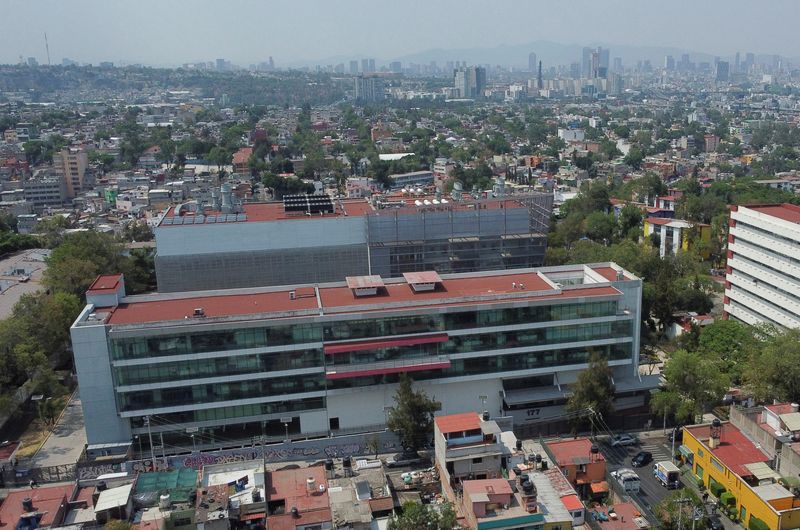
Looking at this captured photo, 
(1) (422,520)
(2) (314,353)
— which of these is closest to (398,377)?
(2) (314,353)

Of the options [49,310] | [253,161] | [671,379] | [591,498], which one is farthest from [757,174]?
[49,310]

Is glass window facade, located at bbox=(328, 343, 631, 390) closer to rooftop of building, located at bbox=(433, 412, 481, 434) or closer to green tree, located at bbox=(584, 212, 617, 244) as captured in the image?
rooftop of building, located at bbox=(433, 412, 481, 434)

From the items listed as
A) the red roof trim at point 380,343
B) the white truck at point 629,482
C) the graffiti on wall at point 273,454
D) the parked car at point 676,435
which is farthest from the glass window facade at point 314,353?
the white truck at point 629,482

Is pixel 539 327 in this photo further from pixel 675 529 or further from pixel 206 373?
pixel 206 373

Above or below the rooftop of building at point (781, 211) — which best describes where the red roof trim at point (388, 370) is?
below

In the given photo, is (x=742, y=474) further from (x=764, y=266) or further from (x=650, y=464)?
(x=764, y=266)

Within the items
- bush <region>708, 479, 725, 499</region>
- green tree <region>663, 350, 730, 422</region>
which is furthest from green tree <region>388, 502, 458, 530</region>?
green tree <region>663, 350, 730, 422</region>

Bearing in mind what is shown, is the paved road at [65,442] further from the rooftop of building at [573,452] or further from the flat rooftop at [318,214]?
the rooftop of building at [573,452]
